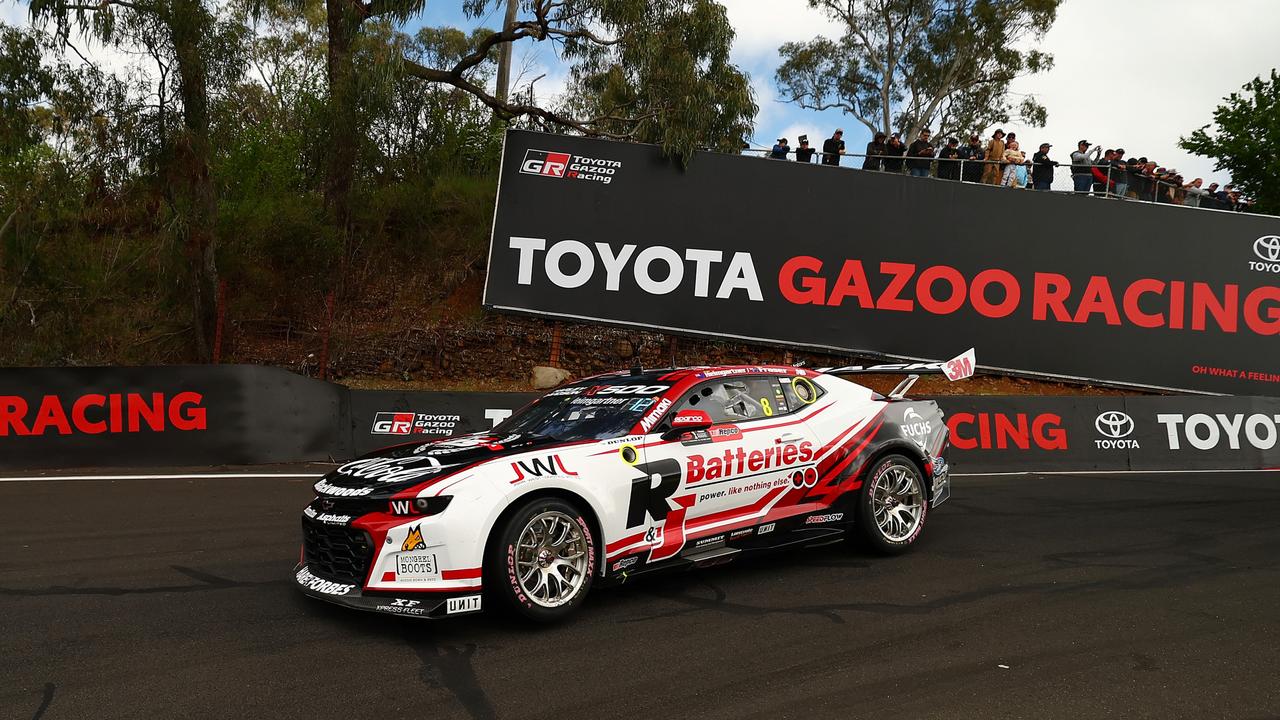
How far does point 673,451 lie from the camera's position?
6.06 metres

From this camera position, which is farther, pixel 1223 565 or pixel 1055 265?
pixel 1055 265

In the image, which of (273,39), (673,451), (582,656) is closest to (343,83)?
(673,451)

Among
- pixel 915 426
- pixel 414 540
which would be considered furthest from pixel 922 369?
pixel 414 540

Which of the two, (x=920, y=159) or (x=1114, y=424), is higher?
(x=920, y=159)

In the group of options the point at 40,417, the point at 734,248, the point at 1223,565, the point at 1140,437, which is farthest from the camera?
the point at 734,248

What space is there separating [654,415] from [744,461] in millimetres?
732

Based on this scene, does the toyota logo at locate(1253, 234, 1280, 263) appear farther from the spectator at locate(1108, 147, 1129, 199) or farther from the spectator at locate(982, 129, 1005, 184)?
the spectator at locate(982, 129, 1005, 184)

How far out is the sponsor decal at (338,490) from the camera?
5.29 meters

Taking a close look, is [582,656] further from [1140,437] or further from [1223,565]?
[1140,437]

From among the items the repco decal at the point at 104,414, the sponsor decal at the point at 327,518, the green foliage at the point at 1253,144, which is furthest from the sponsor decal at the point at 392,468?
the green foliage at the point at 1253,144

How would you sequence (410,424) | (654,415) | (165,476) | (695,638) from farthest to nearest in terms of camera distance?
(410,424) → (165,476) → (654,415) → (695,638)

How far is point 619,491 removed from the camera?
5723 mm

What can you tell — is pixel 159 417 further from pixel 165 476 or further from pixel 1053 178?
pixel 1053 178

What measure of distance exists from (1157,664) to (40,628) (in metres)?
5.96
